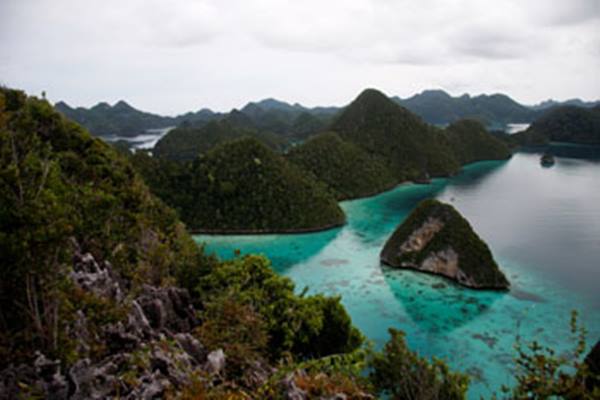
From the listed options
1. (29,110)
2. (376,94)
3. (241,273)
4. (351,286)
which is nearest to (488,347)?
(351,286)

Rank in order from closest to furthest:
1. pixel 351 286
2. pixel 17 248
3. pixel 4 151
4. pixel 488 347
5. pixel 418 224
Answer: pixel 17 248 → pixel 4 151 → pixel 488 347 → pixel 351 286 → pixel 418 224

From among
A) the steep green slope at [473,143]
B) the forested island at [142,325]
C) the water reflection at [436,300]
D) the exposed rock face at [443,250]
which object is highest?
the steep green slope at [473,143]

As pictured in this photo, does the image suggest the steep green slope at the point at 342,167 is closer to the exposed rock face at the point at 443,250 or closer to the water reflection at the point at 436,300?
the exposed rock face at the point at 443,250

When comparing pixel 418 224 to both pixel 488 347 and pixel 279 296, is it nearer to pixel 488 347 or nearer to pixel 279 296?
pixel 488 347

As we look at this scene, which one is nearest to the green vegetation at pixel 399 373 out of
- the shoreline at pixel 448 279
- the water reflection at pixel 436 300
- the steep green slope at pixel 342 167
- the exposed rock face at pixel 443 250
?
the water reflection at pixel 436 300

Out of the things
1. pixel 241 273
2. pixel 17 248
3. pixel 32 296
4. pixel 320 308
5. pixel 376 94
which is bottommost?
pixel 320 308

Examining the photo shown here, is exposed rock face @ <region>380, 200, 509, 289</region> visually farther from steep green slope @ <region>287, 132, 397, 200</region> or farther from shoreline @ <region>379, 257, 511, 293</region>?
steep green slope @ <region>287, 132, 397, 200</region>

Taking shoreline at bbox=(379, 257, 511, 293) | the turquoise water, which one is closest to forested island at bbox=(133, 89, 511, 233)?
the turquoise water
